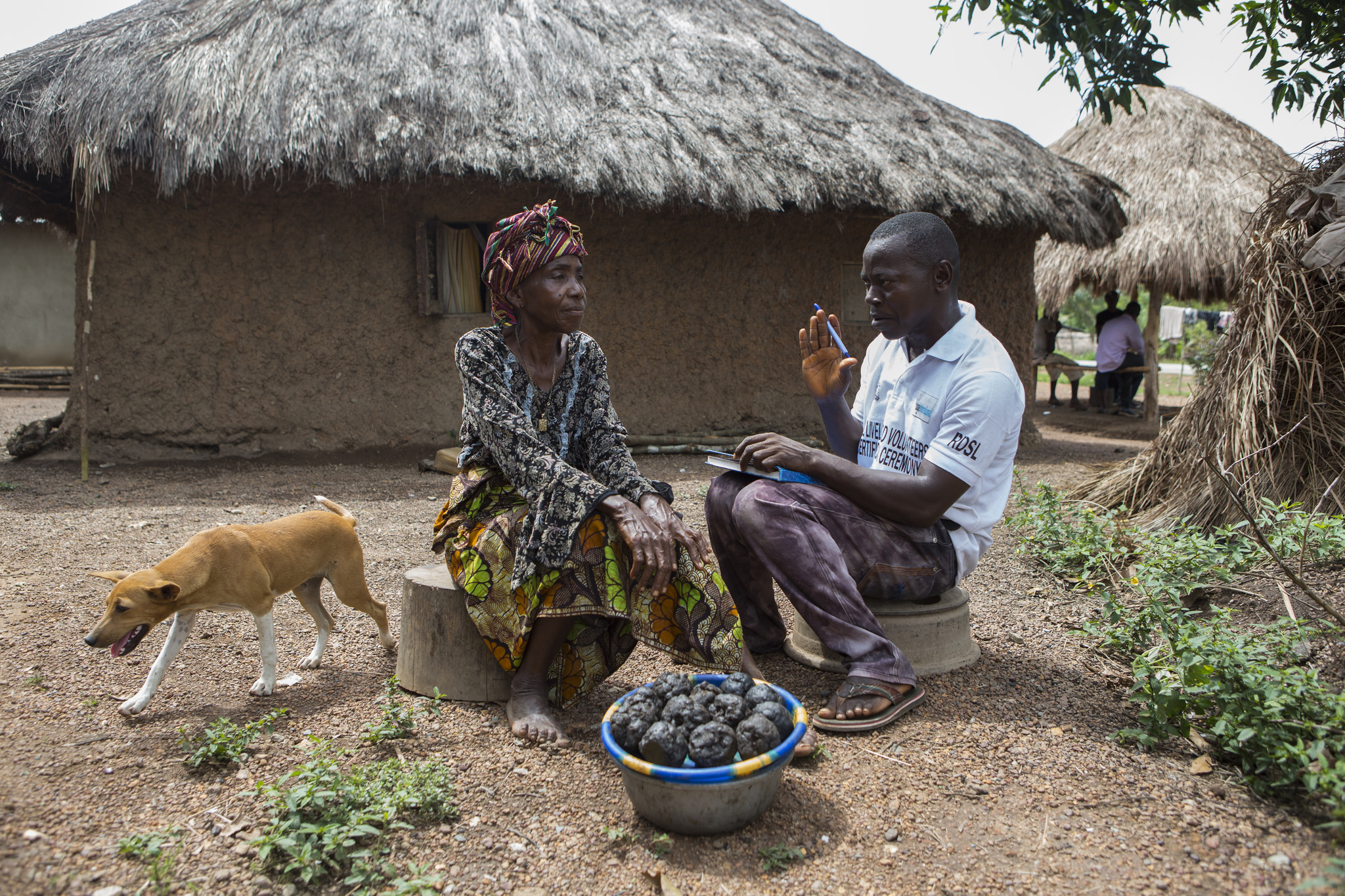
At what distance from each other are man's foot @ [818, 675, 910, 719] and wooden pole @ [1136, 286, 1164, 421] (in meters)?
9.87

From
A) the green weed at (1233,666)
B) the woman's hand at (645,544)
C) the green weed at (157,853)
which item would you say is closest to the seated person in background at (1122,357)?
the green weed at (1233,666)

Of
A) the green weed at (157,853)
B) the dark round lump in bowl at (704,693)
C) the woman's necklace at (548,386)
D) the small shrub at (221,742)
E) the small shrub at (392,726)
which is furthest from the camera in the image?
the woman's necklace at (548,386)

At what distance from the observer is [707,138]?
695 cm

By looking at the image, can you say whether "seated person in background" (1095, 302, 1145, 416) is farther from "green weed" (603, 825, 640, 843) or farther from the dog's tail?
"green weed" (603, 825, 640, 843)

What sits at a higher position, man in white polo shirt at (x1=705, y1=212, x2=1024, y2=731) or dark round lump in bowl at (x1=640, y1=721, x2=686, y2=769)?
man in white polo shirt at (x1=705, y1=212, x2=1024, y2=731)

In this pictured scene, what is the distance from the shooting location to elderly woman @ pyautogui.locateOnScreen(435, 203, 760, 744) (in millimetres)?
2307

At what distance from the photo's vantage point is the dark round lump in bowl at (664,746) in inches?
74.4

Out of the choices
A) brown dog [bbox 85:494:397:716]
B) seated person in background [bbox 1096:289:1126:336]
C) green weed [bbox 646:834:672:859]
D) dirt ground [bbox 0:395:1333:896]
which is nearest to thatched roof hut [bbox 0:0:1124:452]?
dirt ground [bbox 0:395:1333:896]

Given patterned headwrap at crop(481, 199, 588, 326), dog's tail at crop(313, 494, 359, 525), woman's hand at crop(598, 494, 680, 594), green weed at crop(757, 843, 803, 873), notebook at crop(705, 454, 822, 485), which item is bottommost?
green weed at crop(757, 843, 803, 873)

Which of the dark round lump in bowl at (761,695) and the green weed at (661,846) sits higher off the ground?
the dark round lump in bowl at (761,695)

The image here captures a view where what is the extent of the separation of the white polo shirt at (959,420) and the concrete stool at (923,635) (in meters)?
0.14

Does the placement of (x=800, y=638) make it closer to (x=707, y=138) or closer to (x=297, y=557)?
(x=297, y=557)

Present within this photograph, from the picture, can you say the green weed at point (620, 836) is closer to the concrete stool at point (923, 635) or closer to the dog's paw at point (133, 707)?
the concrete stool at point (923, 635)

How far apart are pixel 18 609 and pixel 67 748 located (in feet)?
4.66
